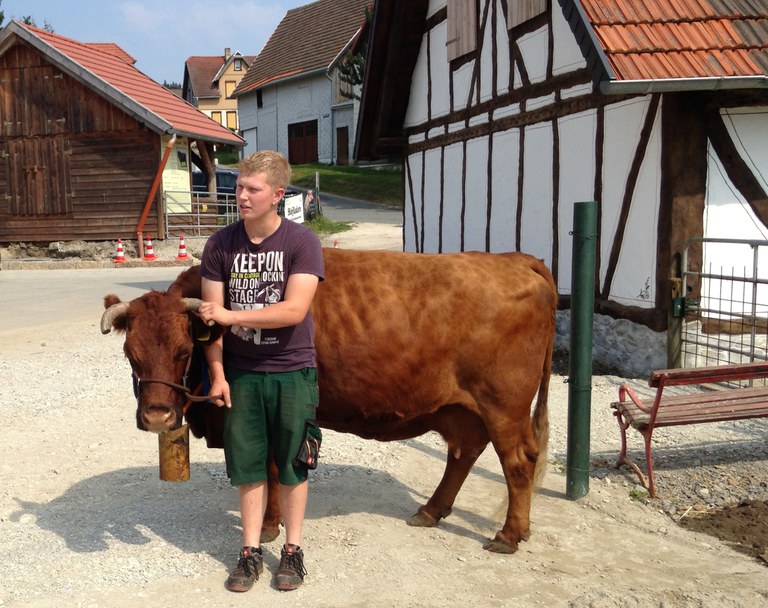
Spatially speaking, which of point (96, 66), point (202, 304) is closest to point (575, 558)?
point (202, 304)

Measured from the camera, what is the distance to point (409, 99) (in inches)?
623

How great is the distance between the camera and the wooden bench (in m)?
5.17

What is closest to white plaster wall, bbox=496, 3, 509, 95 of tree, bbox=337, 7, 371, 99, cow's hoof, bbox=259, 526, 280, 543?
cow's hoof, bbox=259, 526, 280, 543

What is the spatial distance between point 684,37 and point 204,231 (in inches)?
745

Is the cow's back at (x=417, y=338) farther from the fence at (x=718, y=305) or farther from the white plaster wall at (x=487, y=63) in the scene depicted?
the white plaster wall at (x=487, y=63)

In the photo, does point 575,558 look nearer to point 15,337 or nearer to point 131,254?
point 15,337

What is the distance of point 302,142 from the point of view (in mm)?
48188

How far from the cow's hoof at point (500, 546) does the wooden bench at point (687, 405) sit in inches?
51.3

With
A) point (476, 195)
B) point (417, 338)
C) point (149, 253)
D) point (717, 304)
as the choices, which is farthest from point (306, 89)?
A: point (417, 338)

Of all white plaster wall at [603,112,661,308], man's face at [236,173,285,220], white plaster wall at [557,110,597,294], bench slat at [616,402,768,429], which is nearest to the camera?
man's face at [236,173,285,220]

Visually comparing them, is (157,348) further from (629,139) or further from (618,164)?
(618,164)

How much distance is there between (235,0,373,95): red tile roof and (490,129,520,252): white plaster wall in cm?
3297

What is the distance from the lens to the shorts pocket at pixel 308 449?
379cm

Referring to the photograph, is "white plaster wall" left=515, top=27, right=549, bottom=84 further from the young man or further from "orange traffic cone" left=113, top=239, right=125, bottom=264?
"orange traffic cone" left=113, top=239, right=125, bottom=264
